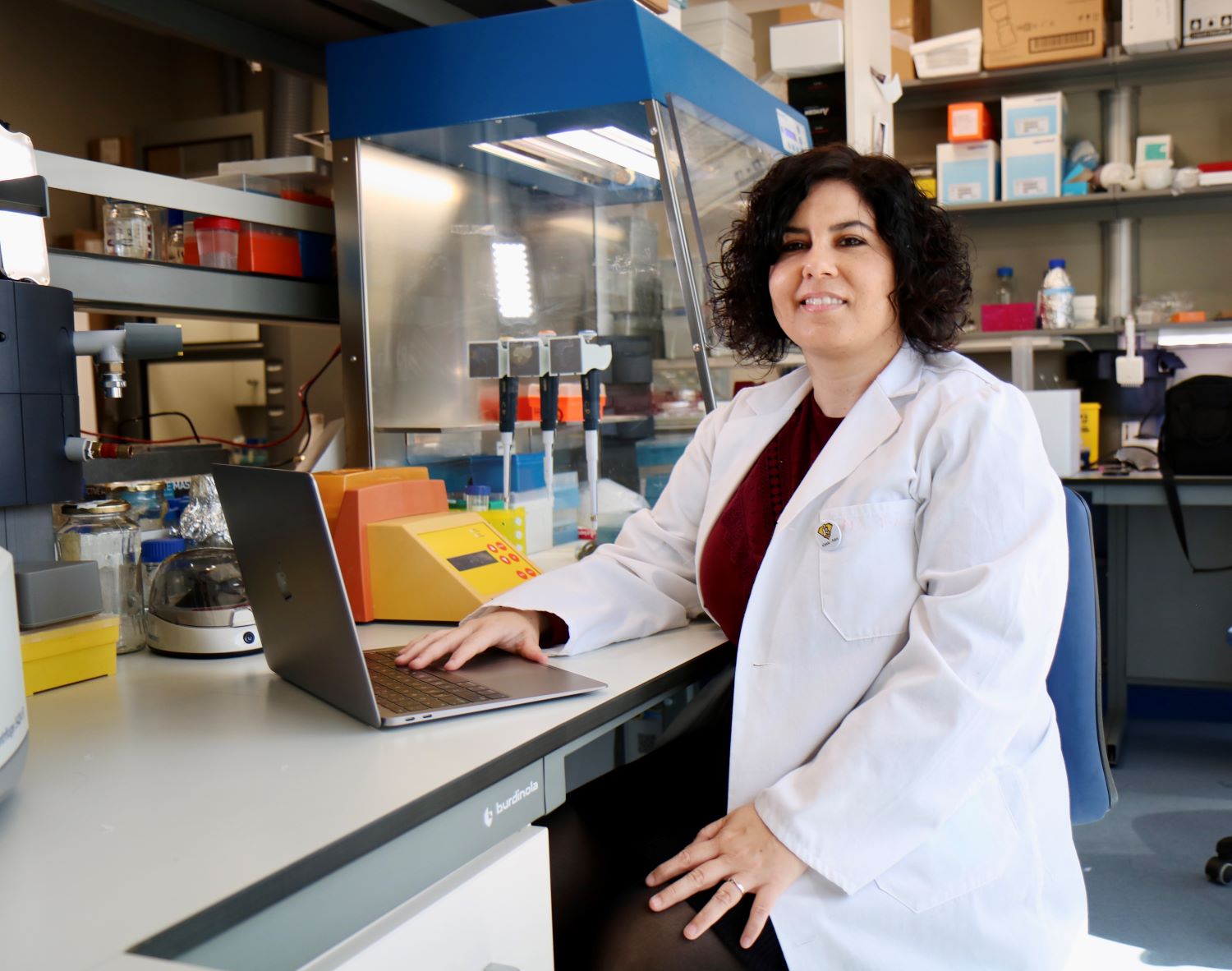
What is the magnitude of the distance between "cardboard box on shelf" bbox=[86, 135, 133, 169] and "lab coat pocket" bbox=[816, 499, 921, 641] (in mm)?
4873

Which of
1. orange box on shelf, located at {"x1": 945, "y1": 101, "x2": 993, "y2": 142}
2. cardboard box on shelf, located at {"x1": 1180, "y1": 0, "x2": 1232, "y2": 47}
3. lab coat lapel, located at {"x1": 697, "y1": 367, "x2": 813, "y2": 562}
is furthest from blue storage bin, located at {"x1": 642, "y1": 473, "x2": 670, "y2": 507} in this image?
cardboard box on shelf, located at {"x1": 1180, "y1": 0, "x2": 1232, "y2": 47}

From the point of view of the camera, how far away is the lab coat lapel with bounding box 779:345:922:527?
1.34 metres

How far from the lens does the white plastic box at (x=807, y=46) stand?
3.06 meters

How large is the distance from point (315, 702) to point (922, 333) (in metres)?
0.86

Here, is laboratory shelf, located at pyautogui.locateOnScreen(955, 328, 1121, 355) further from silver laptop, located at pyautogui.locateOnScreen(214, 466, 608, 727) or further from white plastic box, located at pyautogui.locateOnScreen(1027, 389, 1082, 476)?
silver laptop, located at pyautogui.locateOnScreen(214, 466, 608, 727)

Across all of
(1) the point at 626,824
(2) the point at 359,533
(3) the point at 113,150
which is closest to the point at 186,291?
(2) the point at 359,533

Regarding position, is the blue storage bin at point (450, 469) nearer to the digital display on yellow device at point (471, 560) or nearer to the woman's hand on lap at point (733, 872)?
the digital display on yellow device at point (471, 560)

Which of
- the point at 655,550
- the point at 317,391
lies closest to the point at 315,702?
the point at 655,550

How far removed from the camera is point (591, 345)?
7.18ft

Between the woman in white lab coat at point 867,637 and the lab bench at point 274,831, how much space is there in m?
0.17

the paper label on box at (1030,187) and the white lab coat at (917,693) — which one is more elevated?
the paper label on box at (1030,187)

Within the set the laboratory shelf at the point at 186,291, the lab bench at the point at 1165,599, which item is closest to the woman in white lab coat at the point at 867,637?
the laboratory shelf at the point at 186,291

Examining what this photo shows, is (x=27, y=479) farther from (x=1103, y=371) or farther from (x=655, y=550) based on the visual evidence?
(x=1103, y=371)

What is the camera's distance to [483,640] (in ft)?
4.52
